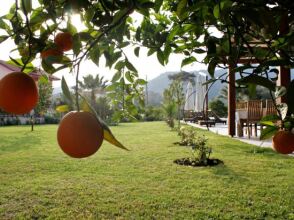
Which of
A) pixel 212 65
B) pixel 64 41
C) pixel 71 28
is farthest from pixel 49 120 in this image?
pixel 64 41

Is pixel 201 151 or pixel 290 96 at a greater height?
pixel 290 96

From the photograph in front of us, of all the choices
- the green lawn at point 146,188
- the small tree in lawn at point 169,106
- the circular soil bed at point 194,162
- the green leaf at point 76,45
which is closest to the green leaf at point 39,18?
the green leaf at point 76,45

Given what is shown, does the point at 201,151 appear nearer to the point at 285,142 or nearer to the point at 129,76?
the point at 129,76

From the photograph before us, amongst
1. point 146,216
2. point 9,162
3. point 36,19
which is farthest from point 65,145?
point 9,162

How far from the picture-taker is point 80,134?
0.52 meters

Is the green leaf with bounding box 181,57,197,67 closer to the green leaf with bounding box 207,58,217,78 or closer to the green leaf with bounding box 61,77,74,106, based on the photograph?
the green leaf with bounding box 207,58,217,78

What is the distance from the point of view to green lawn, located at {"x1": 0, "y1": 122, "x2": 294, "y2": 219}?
380cm

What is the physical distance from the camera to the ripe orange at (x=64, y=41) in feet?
2.61

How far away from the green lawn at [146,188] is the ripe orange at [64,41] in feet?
10.2

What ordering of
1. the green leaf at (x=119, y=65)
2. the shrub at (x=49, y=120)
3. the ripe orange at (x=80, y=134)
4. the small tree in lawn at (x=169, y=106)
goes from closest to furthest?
the ripe orange at (x=80, y=134) < the green leaf at (x=119, y=65) < the small tree in lawn at (x=169, y=106) < the shrub at (x=49, y=120)

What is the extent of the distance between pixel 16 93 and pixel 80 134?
151mm

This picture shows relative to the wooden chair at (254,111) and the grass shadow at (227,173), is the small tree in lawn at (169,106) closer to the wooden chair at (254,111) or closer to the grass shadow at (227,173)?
the wooden chair at (254,111)

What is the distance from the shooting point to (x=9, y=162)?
23.5 feet

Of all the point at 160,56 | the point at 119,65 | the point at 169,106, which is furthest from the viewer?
the point at 169,106
